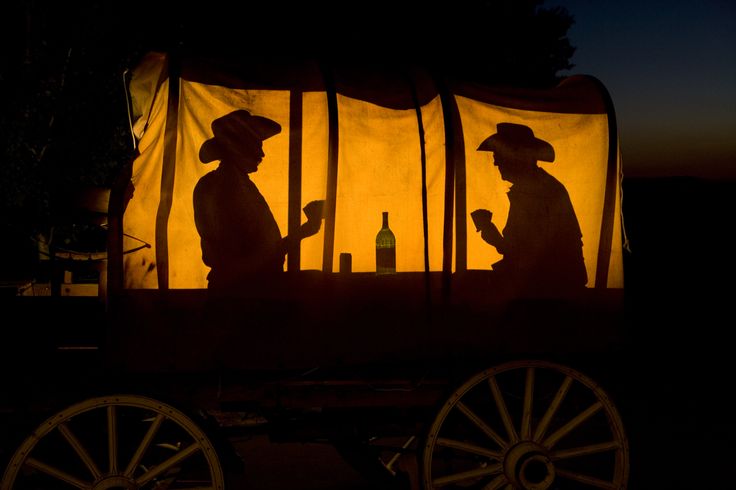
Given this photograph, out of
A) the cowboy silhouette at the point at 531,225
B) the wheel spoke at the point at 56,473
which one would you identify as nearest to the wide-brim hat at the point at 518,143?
the cowboy silhouette at the point at 531,225

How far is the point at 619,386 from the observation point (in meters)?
3.97

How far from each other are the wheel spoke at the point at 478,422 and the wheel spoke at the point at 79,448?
1845mm

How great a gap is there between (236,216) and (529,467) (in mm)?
2032

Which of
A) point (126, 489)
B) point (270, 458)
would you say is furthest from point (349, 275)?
point (270, 458)

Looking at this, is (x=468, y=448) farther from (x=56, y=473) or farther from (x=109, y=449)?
(x=56, y=473)

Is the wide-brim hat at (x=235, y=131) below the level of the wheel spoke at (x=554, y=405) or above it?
above

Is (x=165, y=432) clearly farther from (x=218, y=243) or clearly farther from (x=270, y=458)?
(x=270, y=458)

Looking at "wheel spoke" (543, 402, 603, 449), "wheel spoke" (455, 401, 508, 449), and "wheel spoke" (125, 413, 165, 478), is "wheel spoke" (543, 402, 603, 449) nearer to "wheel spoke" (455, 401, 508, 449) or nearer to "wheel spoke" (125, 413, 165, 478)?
"wheel spoke" (455, 401, 508, 449)

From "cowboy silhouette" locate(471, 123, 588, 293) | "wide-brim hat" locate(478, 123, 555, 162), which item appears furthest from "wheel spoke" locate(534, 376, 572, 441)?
"wide-brim hat" locate(478, 123, 555, 162)

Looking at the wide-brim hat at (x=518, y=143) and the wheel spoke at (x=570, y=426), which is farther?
the wide-brim hat at (x=518, y=143)

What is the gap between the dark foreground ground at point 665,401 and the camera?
4109mm

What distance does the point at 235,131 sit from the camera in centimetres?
355

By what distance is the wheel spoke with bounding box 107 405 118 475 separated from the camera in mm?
3268

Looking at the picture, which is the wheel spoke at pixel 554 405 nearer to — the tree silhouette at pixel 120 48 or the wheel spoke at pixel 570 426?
the wheel spoke at pixel 570 426
